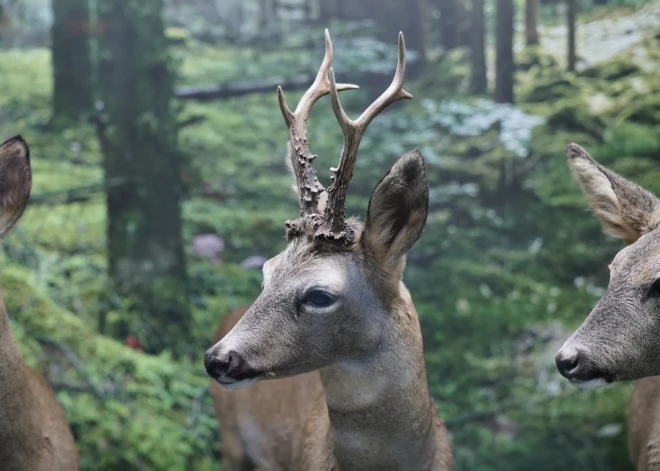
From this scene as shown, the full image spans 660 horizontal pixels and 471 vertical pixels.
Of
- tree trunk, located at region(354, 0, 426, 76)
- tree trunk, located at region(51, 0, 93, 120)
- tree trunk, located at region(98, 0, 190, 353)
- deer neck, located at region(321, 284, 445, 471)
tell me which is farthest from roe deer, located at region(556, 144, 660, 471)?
tree trunk, located at region(51, 0, 93, 120)

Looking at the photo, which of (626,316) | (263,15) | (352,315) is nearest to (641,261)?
(626,316)

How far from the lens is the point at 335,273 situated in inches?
127

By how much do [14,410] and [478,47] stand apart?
3.93 meters

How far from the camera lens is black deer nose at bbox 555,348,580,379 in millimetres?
2938

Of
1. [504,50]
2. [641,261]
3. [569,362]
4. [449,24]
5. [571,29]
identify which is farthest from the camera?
[449,24]

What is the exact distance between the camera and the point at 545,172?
5555mm

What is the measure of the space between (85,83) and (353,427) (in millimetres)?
3777

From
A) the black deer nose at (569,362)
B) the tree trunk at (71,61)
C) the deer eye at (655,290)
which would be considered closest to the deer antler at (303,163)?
the black deer nose at (569,362)

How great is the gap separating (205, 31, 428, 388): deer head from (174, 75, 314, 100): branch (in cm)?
254

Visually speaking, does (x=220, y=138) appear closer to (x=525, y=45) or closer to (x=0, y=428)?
(x=525, y=45)

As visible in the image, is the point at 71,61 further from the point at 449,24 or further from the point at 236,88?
the point at 449,24

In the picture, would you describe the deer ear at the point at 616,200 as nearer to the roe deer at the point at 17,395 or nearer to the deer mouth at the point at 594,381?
the deer mouth at the point at 594,381

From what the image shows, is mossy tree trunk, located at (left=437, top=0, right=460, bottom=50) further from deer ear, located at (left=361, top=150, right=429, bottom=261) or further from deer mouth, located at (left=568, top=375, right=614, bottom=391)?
deer mouth, located at (left=568, top=375, right=614, bottom=391)

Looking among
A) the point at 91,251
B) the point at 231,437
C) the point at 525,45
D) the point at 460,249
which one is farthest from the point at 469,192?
the point at 91,251
